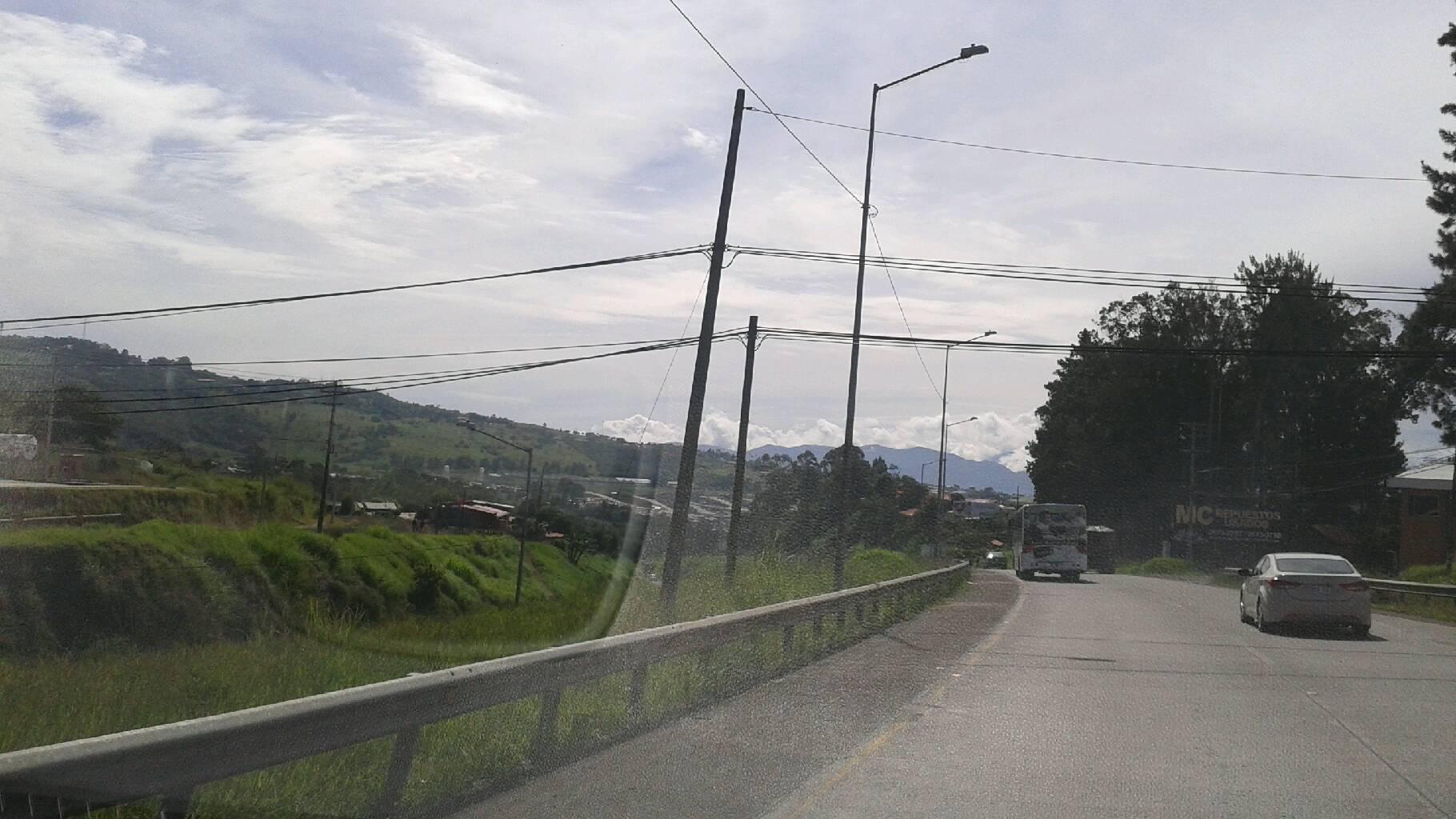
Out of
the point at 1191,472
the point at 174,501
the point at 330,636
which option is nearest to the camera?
the point at 330,636

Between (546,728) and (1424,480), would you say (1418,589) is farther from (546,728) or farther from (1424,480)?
(1424,480)

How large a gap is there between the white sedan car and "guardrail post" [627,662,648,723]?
590 inches

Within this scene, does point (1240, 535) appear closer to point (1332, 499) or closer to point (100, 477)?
point (1332, 499)

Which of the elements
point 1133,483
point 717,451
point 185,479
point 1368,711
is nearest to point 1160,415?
point 1133,483

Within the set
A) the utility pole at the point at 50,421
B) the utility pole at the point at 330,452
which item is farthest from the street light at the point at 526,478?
the utility pole at the point at 50,421

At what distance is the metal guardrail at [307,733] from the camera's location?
500 centimetres

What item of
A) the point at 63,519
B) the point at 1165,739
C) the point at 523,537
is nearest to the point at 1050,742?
the point at 1165,739

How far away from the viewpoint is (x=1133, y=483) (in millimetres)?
92375

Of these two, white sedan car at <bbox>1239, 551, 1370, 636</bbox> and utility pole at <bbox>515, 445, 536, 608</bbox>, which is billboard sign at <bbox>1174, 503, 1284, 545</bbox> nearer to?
utility pole at <bbox>515, 445, 536, 608</bbox>

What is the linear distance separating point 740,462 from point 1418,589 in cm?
1976

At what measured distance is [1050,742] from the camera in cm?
991

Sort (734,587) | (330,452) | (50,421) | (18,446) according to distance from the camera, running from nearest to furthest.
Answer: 1. (734,587)
2. (50,421)
3. (18,446)
4. (330,452)

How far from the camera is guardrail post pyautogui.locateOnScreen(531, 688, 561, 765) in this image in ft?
28.2

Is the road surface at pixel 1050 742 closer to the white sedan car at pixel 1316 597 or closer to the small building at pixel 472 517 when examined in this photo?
the white sedan car at pixel 1316 597
